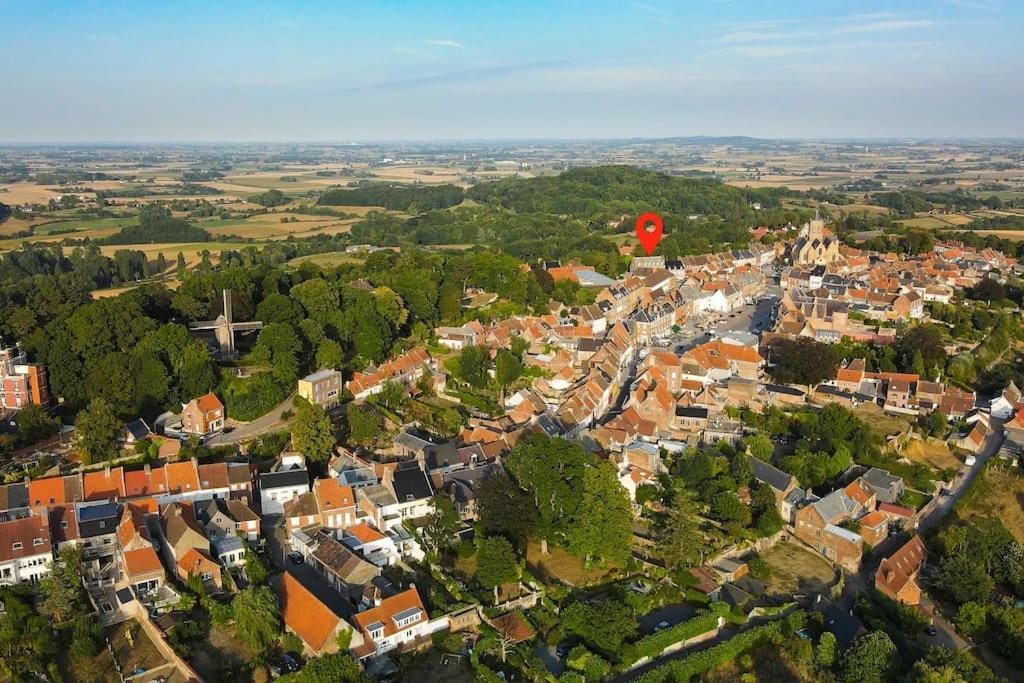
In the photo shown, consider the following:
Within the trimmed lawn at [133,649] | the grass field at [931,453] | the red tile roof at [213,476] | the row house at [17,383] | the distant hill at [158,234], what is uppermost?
the distant hill at [158,234]

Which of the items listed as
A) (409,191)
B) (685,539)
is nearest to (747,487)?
(685,539)

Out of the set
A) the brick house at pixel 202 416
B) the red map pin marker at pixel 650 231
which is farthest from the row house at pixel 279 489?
the red map pin marker at pixel 650 231

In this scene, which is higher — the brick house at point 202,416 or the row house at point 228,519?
the brick house at point 202,416

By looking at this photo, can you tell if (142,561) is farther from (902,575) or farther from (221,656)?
(902,575)

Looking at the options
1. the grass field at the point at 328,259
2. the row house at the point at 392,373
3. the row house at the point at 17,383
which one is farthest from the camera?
the grass field at the point at 328,259

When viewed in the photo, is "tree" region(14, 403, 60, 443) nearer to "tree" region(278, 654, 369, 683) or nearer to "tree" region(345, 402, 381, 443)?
"tree" region(345, 402, 381, 443)

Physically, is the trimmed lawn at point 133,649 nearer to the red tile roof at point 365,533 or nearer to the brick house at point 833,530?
the red tile roof at point 365,533

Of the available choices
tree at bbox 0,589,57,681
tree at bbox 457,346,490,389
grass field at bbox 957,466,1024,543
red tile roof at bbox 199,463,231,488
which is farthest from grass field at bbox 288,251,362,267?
grass field at bbox 957,466,1024,543
